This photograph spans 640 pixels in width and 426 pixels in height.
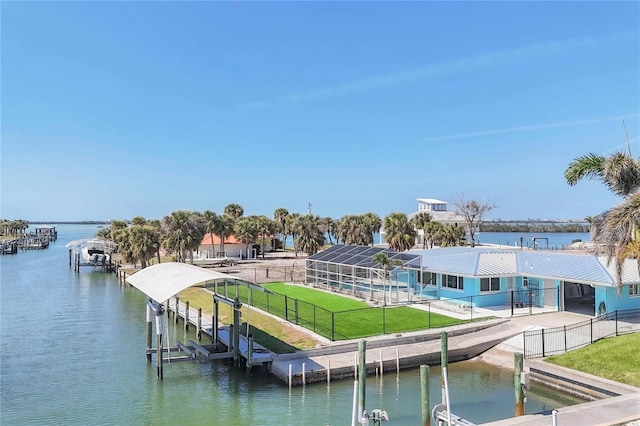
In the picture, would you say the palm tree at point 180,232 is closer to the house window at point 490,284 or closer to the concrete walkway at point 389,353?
the house window at point 490,284

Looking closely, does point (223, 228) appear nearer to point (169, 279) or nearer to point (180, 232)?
point (180, 232)

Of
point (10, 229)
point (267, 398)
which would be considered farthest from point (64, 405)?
point (10, 229)

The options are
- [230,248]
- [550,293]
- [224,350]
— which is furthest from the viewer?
[230,248]

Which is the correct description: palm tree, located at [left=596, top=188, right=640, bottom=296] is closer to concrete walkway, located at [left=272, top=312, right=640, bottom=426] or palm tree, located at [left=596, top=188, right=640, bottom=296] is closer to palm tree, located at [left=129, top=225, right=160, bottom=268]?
concrete walkway, located at [left=272, top=312, right=640, bottom=426]

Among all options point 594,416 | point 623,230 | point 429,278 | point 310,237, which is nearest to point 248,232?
point 310,237

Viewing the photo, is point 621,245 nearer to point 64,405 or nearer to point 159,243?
point 64,405
